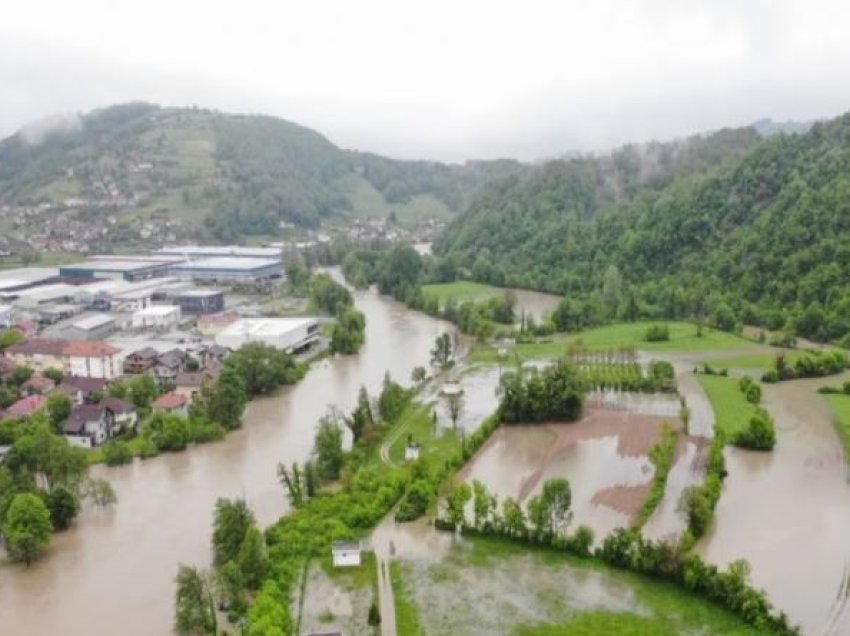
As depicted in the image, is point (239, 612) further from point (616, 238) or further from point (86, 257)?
point (86, 257)

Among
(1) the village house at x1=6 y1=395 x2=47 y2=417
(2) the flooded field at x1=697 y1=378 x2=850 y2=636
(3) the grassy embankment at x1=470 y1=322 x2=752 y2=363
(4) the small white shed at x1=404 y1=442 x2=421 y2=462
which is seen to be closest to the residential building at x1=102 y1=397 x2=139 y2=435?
(1) the village house at x1=6 y1=395 x2=47 y2=417

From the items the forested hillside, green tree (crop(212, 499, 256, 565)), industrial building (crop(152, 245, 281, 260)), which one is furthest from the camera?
industrial building (crop(152, 245, 281, 260))

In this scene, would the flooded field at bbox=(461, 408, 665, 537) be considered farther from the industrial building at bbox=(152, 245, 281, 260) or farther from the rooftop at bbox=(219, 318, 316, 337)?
the industrial building at bbox=(152, 245, 281, 260)

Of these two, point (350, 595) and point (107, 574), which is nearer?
point (350, 595)

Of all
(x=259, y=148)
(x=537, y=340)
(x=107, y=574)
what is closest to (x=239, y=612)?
(x=107, y=574)

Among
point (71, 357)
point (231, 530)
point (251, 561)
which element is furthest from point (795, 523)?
point (71, 357)

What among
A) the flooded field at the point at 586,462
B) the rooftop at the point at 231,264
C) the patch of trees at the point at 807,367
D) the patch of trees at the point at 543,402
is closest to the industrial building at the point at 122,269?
the rooftop at the point at 231,264
